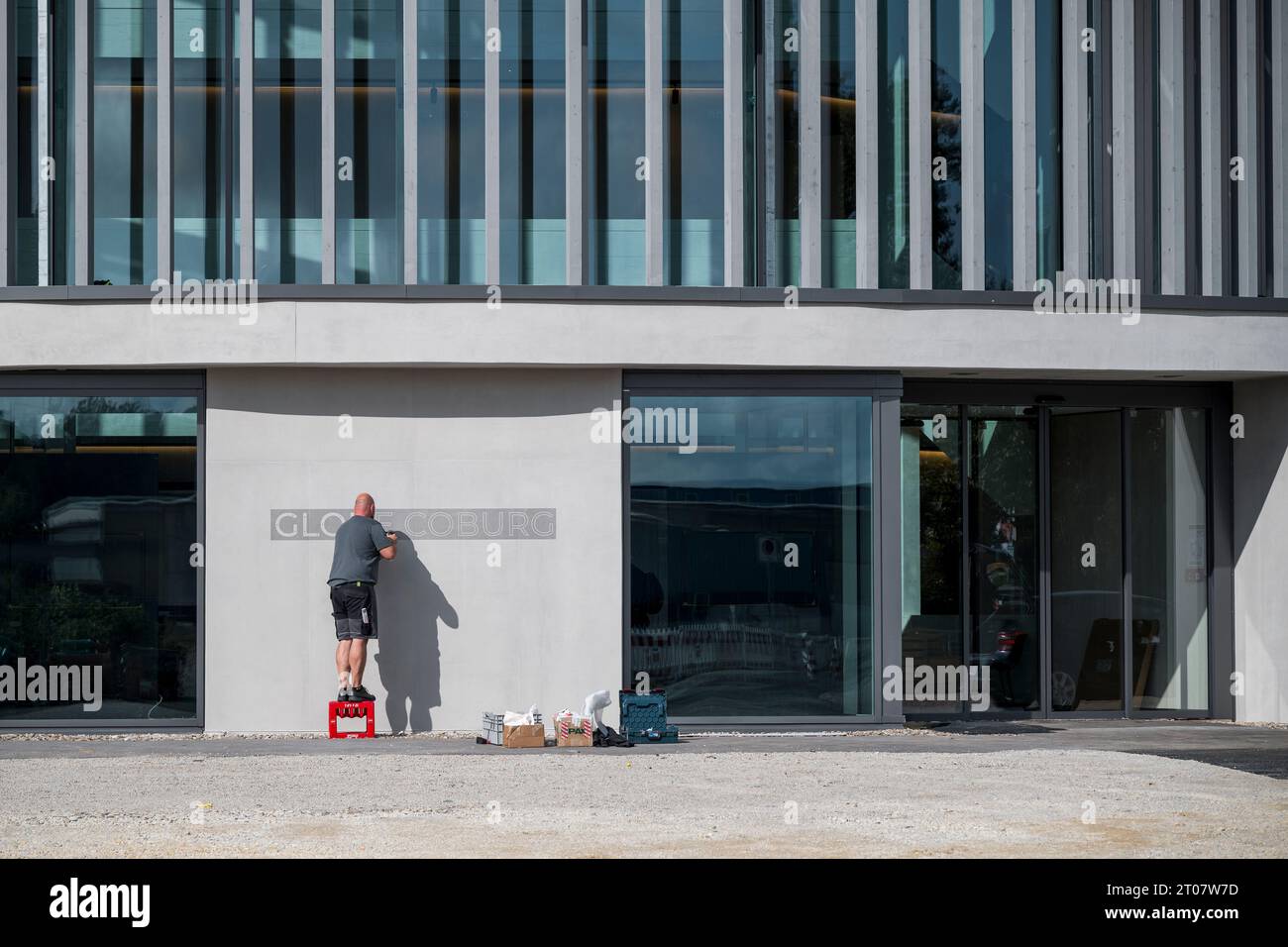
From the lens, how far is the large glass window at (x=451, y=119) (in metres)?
14.3

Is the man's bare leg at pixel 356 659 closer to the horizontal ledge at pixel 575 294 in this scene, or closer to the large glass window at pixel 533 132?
the horizontal ledge at pixel 575 294

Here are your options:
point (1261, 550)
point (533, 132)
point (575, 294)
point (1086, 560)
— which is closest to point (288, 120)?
point (533, 132)

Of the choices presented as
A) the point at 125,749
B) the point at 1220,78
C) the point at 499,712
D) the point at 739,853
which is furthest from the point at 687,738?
the point at 1220,78

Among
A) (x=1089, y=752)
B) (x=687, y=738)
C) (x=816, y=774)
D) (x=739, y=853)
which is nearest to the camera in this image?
(x=739, y=853)

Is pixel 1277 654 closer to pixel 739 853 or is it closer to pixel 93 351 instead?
pixel 739 853

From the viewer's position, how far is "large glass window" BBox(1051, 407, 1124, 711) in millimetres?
15422

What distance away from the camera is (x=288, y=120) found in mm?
14383

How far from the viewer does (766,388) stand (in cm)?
1424

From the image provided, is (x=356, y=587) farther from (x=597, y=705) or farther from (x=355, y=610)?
(x=597, y=705)

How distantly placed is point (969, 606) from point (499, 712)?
15.1 ft

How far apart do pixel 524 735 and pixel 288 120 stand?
597cm

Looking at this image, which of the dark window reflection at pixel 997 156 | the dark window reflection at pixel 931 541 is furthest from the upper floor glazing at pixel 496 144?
the dark window reflection at pixel 931 541

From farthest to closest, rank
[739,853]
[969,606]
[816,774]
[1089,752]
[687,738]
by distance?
[969,606], [687,738], [1089,752], [816,774], [739,853]

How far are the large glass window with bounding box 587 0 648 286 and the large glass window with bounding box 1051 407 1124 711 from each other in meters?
4.73
